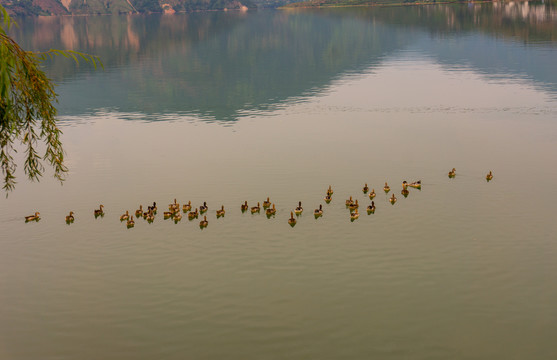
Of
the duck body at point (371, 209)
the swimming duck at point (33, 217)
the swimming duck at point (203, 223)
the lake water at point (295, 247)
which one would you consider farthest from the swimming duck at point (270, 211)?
the swimming duck at point (33, 217)

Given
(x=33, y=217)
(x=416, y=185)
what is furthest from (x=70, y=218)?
(x=416, y=185)

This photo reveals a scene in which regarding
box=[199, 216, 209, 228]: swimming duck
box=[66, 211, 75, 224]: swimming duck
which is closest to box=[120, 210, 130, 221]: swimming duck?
box=[66, 211, 75, 224]: swimming duck

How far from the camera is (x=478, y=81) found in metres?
135

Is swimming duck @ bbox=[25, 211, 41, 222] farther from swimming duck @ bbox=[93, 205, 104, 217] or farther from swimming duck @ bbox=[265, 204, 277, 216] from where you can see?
swimming duck @ bbox=[265, 204, 277, 216]

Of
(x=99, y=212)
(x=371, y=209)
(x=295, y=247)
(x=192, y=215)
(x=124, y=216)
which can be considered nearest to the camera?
(x=295, y=247)

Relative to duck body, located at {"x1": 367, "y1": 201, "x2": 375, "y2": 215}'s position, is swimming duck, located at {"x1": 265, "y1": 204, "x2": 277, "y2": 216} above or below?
above

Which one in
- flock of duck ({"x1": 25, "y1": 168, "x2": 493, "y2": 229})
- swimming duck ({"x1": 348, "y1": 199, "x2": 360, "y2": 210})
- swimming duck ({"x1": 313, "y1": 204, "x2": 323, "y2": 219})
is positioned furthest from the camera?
swimming duck ({"x1": 348, "y1": 199, "x2": 360, "y2": 210})

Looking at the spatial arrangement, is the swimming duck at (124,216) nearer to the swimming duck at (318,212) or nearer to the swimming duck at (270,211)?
the swimming duck at (270,211)

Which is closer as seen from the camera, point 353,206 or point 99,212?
point 353,206

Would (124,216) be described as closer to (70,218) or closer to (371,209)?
(70,218)

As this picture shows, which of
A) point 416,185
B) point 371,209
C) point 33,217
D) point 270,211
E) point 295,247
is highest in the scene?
point 33,217

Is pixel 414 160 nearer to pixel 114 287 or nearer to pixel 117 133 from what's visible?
pixel 114 287

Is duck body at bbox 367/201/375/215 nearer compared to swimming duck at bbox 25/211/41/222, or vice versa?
duck body at bbox 367/201/375/215

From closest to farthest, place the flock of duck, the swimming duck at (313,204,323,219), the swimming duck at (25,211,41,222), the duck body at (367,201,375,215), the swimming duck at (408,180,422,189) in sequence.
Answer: the flock of duck, the swimming duck at (313,204,323,219), the duck body at (367,201,375,215), the swimming duck at (25,211,41,222), the swimming duck at (408,180,422,189)
